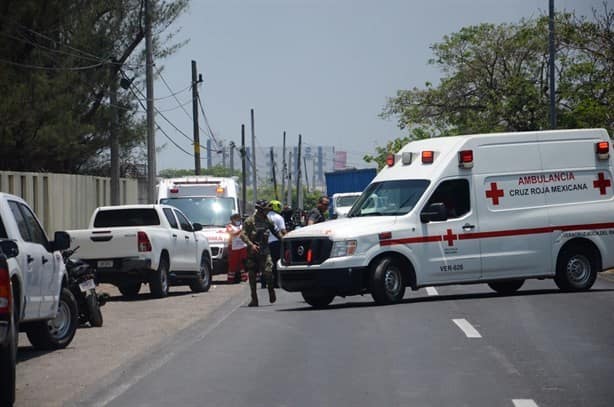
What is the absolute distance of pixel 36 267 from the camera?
13406mm

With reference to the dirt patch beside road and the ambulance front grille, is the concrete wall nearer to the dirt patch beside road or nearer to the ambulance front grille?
the dirt patch beside road

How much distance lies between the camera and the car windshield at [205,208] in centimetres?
3102

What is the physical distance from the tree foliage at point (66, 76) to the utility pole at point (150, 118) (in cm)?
98

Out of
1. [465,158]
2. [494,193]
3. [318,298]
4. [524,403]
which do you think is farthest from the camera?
[494,193]

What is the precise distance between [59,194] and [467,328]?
61.9 feet

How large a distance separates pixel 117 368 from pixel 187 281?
45.5 feet

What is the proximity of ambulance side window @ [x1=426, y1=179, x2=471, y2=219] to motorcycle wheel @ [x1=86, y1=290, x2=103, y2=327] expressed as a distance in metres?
5.89

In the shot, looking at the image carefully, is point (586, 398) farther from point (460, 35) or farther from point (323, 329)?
point (460, 35)

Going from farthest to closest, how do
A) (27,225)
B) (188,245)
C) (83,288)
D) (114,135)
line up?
(114,135), (188,245), (83,288), (27,225)

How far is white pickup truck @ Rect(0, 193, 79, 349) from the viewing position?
1264cm

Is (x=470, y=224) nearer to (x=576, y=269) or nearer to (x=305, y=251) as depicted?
(x=576, y=269)

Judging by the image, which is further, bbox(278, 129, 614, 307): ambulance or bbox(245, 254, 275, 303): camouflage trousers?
bbox(245, 254, 275, 303): camouflage trousers

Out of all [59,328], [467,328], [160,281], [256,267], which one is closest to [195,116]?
[160,281]


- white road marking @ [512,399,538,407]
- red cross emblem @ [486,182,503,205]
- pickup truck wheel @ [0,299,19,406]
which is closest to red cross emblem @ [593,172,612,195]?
red cross emblem @ [486,182,503,205]
